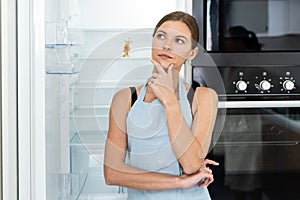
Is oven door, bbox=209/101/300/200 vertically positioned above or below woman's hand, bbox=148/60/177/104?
below

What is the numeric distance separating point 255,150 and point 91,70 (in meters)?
0.50

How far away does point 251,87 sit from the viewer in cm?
146

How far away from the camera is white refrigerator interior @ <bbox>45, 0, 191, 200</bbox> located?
1.37 meters

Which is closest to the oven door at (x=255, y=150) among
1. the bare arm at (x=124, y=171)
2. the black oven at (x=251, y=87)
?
the black oven at (x=251, y=87)

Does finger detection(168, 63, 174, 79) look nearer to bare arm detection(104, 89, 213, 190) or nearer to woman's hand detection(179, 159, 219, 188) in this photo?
bare arm detection(104, 89, 213, 190)

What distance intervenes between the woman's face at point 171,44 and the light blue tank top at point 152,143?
103mm

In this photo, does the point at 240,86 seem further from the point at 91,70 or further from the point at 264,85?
the point at 91,70

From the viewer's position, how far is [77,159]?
1.42 meters

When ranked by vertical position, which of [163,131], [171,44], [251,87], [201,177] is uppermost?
[171,44]

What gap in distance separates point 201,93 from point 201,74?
8cm

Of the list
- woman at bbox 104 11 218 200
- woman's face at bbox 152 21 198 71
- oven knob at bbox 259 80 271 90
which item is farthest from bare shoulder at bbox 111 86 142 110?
oven knob at bbox 259 80 271 90

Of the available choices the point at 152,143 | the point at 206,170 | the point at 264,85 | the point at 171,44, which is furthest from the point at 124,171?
the point at 264,85

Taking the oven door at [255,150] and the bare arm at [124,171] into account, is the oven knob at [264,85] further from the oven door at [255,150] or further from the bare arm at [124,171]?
the bare arm at [124,171]

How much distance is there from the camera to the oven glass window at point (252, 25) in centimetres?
144
